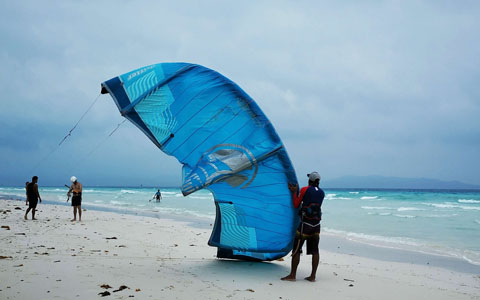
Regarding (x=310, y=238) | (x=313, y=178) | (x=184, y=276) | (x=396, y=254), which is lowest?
(x=396, y=254)

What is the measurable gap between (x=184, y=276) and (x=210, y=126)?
85.1 inches

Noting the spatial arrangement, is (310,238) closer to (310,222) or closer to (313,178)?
(310,222)

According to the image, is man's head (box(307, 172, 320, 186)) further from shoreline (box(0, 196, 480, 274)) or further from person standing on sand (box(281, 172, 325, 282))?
shoreline (box(0, 196, 480, 274))

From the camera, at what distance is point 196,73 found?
555 centimetres

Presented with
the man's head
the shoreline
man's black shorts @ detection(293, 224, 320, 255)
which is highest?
the man's head

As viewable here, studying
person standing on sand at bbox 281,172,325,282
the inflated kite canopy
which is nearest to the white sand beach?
person standing on sand at bbox 281,172,325,282

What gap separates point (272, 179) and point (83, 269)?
297cm

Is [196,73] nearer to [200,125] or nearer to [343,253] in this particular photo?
[200,125]

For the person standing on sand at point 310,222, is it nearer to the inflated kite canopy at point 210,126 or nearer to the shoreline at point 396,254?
the inflated kite canopy at point 210,126

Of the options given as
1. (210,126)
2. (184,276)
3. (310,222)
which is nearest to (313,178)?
(310,222)

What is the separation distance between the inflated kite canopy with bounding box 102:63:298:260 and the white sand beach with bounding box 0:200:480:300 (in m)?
1.14

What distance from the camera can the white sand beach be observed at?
4488mm

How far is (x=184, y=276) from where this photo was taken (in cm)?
535

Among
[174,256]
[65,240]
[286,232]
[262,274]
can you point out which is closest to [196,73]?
[286,232]
